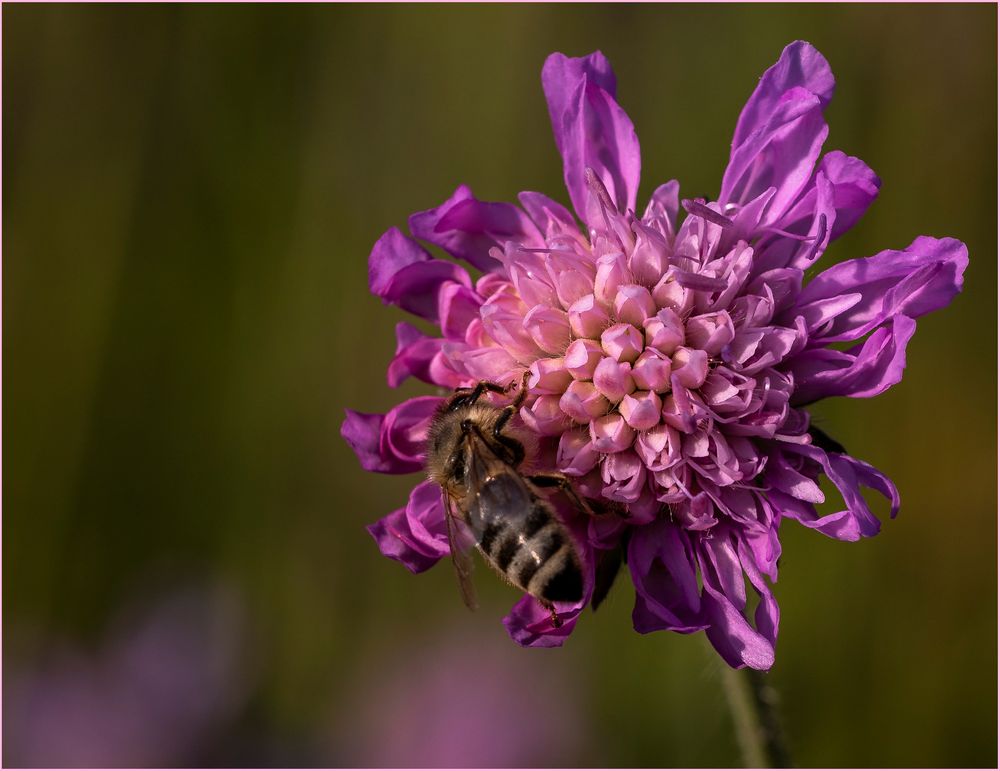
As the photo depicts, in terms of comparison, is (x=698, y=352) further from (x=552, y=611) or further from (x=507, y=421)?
(x=552, y=611)

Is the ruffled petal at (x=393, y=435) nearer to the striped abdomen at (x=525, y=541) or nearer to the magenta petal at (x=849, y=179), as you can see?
the striped abdomen at (x=525, y=541)

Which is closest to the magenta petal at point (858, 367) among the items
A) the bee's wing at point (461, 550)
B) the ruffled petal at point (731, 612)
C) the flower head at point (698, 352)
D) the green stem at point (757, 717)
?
the flower head at point (698, 352)

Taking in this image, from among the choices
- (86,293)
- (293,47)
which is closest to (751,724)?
(86,293)

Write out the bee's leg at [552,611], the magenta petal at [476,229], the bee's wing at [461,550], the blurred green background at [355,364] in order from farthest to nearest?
the blurred green background at [355,364] < the magenta petal at [476,229] < the bee's wing at [461,550] < the bee's leg at [552,611]

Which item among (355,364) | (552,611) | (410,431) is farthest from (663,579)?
(355,364)

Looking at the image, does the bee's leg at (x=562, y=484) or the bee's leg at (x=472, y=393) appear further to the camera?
the bee's leg at (x=472, y=393)

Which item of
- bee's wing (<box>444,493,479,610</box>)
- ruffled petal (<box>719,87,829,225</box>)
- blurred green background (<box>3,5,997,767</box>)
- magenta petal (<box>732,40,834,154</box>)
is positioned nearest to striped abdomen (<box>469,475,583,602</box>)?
bee's wing (<box>444,493,479,610</box>)

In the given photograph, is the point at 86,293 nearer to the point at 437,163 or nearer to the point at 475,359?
the point at 437,163
